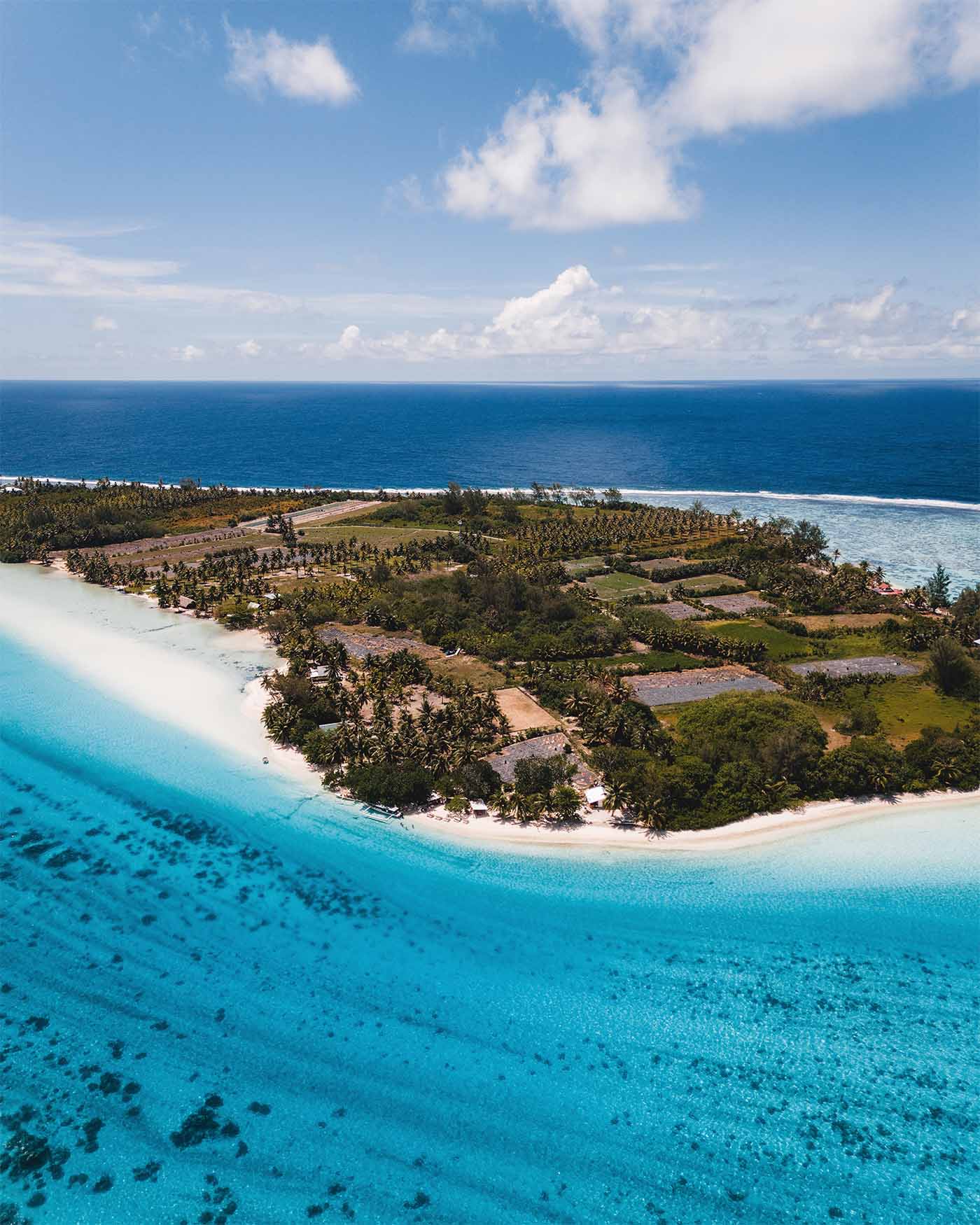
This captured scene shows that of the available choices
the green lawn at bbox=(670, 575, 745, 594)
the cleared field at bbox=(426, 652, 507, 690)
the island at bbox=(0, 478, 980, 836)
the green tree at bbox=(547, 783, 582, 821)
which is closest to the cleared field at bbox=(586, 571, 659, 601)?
the island at bbox=(0, 478, 980, 836)

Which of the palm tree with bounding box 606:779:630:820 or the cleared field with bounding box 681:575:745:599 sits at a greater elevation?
the cleared field with bounding box 681:575:745:599

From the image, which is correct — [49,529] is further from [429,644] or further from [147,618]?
Result: [429,644]

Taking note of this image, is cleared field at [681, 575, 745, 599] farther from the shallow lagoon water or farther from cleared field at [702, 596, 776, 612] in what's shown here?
the shallow lagoon water

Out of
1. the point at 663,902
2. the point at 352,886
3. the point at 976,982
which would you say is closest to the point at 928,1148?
the point at 976,982

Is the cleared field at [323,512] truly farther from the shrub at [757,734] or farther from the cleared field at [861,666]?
the shrub at [757,734]

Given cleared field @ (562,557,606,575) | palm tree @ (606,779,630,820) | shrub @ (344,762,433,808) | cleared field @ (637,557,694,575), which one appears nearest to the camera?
palm tree @ (606,779,630,820)

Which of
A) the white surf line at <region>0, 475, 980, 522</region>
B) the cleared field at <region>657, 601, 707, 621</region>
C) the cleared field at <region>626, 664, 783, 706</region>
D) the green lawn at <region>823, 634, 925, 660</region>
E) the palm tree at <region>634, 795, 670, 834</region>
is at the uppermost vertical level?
the white surf line at <region>0, 475, 980, 522</region>
